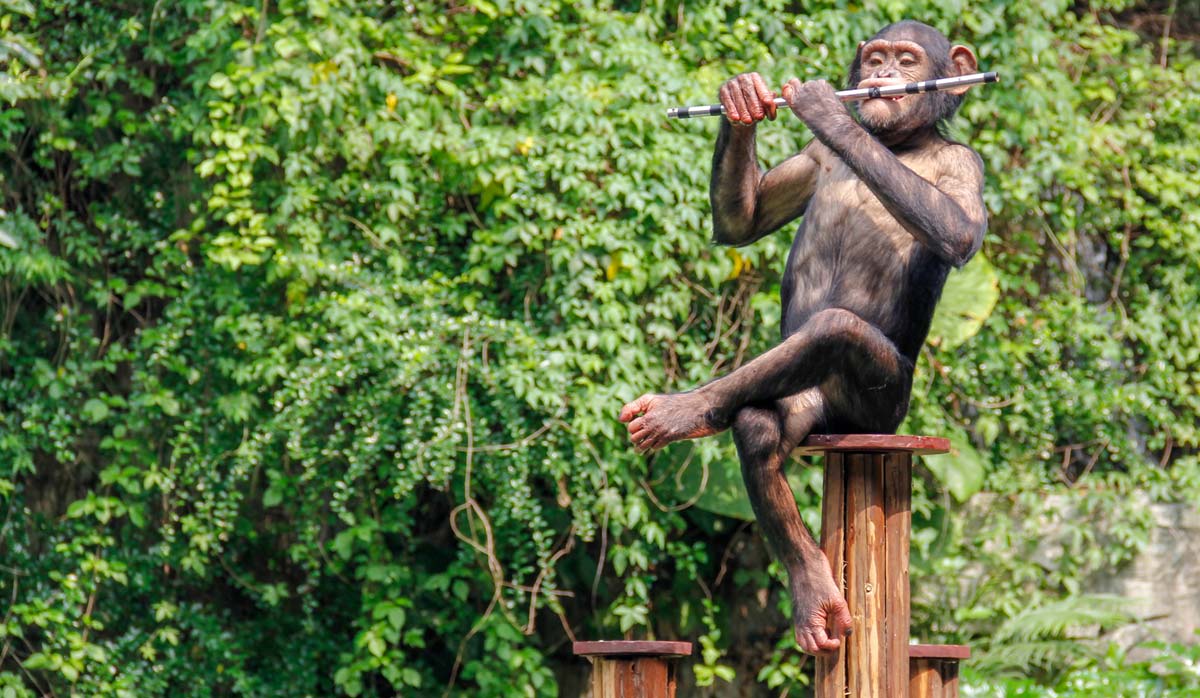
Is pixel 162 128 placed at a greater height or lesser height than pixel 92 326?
greater

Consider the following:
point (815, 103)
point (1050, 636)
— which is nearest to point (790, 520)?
point (815, 103)

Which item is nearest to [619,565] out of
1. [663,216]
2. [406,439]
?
[406,439]

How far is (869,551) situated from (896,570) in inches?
3.0

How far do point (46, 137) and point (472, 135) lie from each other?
181cm

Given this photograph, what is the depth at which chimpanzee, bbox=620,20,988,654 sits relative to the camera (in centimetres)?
342

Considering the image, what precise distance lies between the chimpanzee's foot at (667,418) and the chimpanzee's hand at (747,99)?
2.03 feet

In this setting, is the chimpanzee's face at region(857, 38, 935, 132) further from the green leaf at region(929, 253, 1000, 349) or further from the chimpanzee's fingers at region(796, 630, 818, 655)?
the green leaf at region(929, 253, 1000, 349)

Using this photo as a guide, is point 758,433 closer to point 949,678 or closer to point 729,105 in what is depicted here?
point 729,105

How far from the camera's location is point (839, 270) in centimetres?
363

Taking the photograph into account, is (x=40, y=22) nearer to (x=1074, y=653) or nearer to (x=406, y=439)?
(x=406, y=439)

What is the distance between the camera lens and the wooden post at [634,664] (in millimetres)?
3590

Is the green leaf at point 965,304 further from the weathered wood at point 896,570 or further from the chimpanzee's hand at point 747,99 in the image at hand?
the chimpanzee's hand at point 747,99

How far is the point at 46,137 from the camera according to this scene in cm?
642

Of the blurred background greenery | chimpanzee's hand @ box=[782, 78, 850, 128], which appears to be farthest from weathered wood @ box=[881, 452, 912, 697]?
the blurred background greenery
